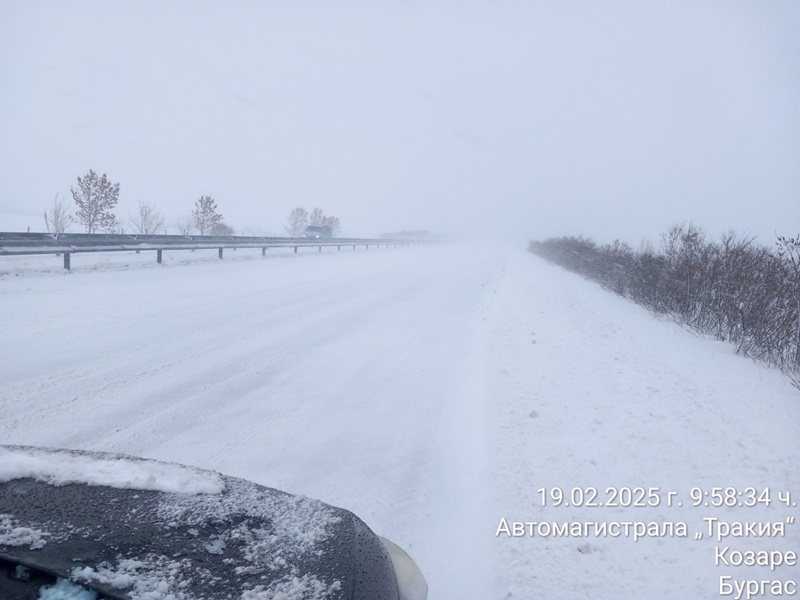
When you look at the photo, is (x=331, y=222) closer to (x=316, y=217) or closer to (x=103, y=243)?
(x=316, y=217)

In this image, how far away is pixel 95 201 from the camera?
109ft

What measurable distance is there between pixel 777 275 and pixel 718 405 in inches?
225

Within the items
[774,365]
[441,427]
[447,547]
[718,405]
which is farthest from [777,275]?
[447,547]

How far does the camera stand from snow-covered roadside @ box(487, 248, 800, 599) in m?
3.12

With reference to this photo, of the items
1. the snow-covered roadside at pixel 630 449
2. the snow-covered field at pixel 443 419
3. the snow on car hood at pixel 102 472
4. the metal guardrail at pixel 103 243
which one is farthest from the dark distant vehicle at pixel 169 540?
the metal guardrail at pixel 103 243

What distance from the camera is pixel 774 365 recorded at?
345 inches

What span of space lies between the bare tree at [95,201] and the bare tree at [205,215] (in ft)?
34.3

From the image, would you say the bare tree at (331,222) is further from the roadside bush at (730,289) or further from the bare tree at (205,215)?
the roadside bush at (730,289)

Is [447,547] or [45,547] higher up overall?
[45,547]

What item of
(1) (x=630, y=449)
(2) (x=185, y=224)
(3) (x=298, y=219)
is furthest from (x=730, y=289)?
(3) (x=298, y=219)

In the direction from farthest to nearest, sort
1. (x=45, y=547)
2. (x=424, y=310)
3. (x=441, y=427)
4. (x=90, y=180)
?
(x=90, y=180) < (x=424, y=310) < (x=441, y=427) < (x=45, y=547)

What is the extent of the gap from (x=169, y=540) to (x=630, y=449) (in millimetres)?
4364

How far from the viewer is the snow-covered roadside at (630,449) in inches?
123

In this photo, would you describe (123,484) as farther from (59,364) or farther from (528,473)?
(59,364)
